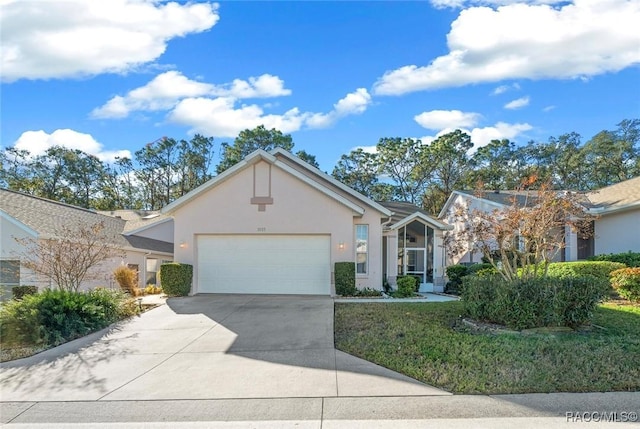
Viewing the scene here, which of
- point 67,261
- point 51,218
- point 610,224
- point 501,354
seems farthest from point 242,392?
point 610,224

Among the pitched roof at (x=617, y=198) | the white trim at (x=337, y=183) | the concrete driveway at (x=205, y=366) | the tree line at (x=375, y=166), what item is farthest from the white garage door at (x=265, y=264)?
the tree line at (x=375, y=166)

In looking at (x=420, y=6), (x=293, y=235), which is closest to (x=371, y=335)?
(x=293, y=235)

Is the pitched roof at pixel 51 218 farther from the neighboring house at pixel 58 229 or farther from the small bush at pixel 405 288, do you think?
the small bush at pixel 405 288

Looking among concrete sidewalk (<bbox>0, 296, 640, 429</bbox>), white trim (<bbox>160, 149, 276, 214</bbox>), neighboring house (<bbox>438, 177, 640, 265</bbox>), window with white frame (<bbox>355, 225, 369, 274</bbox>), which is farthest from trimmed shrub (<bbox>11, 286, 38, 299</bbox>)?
neighboring house (<bbox>438, 177, 640, 265</bbox>)

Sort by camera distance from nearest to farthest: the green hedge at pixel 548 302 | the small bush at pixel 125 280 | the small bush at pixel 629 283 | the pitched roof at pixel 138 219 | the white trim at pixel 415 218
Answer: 1. the green hedge at pixel 548 302
2. the small bush at pixel 629 283
3. the small bush at pixel 125 280
4. the white trim at pixel 415 218
5. the pitched roof at pixel 138 219

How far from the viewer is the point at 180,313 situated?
11797mm

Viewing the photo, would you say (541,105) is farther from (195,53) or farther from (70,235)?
(70,235)

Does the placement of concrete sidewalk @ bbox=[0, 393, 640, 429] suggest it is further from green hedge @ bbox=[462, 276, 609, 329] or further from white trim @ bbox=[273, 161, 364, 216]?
white trim @ bbox=[273, 161, 364, 216]

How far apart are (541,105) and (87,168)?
39.2m

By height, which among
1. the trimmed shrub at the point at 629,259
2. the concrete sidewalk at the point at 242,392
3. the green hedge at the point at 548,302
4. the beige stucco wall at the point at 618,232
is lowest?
the concrete sidewalk at the point at 242,392

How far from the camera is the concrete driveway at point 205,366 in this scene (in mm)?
5875

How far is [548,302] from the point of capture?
8.23 metres

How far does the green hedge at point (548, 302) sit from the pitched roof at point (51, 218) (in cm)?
1397

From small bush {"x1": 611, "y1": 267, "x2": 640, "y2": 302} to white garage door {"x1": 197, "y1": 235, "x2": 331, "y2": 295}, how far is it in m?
8.90
